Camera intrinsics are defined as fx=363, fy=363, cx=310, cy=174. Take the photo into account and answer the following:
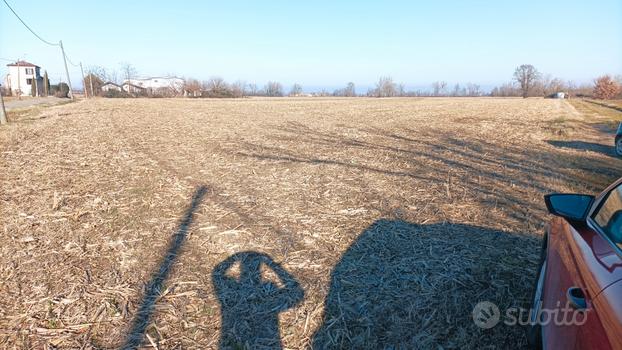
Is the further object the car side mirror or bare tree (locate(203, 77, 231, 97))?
bare tree (locate(203, 77, 231, 97))

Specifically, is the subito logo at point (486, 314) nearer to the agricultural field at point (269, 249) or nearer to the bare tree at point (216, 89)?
the agricultural field at point (269, 249)

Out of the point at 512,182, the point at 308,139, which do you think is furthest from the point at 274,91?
the point at 512,182

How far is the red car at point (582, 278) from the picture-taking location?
1409 mm

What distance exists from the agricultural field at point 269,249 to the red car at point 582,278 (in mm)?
992

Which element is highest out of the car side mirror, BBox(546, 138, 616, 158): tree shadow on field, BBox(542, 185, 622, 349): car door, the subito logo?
the car side mirror

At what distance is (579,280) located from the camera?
1746 millimetres

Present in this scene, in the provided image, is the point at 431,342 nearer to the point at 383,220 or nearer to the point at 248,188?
the point at 383,220

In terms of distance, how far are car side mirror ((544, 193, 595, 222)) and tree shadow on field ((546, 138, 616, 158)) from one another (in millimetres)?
10786

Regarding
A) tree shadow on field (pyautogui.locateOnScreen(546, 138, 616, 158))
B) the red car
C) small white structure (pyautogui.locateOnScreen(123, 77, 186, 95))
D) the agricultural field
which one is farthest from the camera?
small white structure (pyautogui.locateOnScreen(123, 77, 186, 95))

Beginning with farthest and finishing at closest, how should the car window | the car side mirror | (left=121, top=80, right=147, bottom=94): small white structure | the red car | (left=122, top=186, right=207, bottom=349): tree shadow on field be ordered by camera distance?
1. (left=121, top=80, right=147, bottom=94): small white structure
2. (left=122, top=186, right=207, bottom=349): tree shadow on field
3. the car side mirror
4. the car window
5. the red car

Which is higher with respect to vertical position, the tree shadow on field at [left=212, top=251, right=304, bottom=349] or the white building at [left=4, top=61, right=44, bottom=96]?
the white building at [left=4, top=61, right=44, bottom=96]

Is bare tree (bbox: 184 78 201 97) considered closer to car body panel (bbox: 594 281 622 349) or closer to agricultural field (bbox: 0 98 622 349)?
agricultural field (bbox: 0 98 622 349)

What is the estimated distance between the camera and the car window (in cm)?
185

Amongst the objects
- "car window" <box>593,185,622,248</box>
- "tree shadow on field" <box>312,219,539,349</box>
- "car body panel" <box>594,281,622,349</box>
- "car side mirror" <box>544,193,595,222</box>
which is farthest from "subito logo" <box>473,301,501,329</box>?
"car body panel" <box>594,281,622,349</box>
